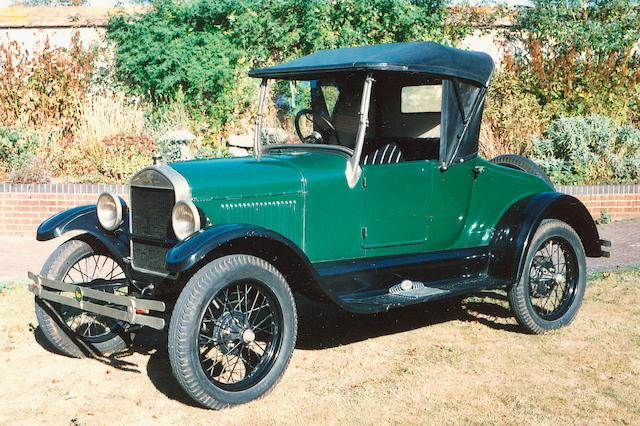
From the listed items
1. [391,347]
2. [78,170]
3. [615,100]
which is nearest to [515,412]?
[391,347]

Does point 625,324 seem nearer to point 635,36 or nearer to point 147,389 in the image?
point 147,389

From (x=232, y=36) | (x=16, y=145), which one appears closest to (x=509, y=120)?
(x=232, y=36)

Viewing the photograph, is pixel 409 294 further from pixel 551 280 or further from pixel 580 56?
pixel 580 56

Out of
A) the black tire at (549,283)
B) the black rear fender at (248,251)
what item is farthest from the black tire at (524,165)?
the black rear fender at (248,251)

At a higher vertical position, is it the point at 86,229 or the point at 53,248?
the point at 86,229

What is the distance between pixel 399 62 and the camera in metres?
4.78

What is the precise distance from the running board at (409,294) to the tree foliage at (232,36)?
8629 millimetres

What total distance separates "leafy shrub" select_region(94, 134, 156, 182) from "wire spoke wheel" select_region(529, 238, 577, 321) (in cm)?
612

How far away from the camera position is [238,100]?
1357 cm

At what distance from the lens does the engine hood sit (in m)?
4.42

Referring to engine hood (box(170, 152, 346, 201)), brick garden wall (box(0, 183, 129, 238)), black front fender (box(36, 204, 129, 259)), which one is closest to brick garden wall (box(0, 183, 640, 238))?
brick garden wall (box(0, 183, 129, 238))

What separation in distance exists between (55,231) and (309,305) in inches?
96.0

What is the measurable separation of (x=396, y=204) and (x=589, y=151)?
22.6 ft

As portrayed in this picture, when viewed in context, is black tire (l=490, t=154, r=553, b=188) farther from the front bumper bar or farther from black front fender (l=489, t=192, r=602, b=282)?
the front bumper bar
